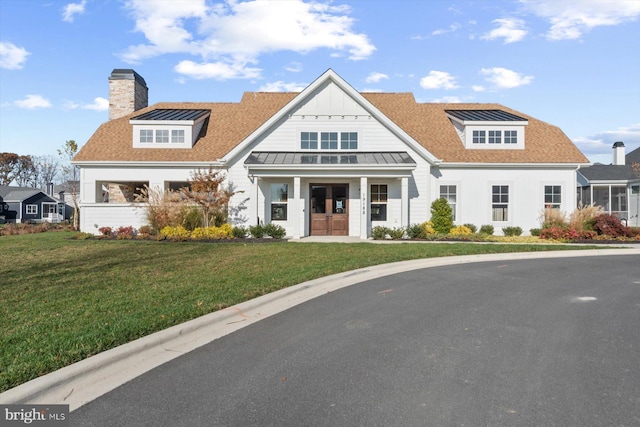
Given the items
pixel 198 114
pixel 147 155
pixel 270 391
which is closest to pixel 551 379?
pixel 270 391

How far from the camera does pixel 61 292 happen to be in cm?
713

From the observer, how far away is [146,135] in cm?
2052

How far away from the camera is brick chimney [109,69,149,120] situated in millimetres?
23641

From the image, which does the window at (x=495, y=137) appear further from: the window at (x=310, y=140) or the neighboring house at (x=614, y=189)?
the neighboring house at (x=614, y=189)

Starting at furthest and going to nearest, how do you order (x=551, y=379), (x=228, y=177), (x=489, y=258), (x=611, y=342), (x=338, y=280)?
(x=228, y=177) → (x=489, y=258) → (x=338, y=280) → (x=611, y=342) → (x=551, y=379)

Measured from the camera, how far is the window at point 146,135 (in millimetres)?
Result: 20453

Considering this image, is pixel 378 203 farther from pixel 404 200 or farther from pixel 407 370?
pixel 407 370

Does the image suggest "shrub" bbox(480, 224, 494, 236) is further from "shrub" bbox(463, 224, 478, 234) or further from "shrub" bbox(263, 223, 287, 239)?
"shrub" bbox(263, 223, 287, 239)

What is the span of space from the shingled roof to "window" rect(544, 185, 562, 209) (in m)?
1.29

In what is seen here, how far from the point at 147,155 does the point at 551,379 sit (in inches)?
767

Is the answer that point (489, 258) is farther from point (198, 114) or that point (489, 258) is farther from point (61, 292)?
point (198, 114)

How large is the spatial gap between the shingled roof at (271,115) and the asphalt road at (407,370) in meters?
14.2

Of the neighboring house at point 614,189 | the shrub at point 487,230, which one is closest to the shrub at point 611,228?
the shrub at point 487,230

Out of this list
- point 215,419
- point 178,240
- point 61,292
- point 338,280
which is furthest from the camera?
point 178,240
